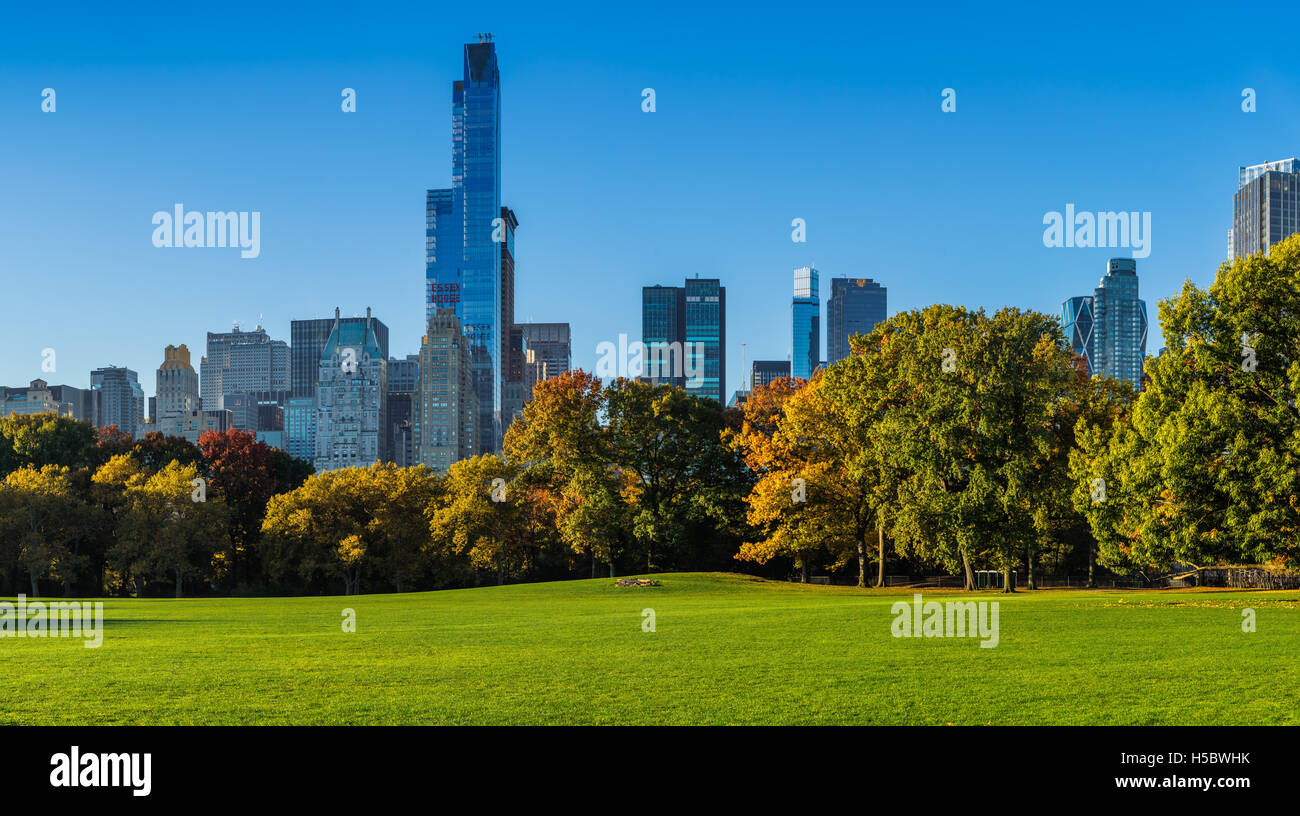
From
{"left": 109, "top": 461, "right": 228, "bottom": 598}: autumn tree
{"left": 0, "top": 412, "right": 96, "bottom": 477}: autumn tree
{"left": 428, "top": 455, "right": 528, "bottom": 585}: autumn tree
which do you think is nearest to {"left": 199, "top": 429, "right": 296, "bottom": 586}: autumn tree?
{"left": 109, "top": 461, "right": 228, "bottom": 598}: autumn tree

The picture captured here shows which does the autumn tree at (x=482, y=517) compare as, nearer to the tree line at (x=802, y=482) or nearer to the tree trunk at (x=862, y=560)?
the tree line at (x=802, y=482)

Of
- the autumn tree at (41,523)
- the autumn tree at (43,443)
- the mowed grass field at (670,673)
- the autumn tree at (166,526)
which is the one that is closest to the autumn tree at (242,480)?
the autumn tree at (166,526)

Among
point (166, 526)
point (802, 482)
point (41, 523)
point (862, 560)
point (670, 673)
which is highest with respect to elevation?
point (802, 482)

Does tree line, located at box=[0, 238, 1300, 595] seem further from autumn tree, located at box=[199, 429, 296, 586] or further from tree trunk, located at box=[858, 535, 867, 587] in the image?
autumn tree, located at box=[199, 429, 296, 586]

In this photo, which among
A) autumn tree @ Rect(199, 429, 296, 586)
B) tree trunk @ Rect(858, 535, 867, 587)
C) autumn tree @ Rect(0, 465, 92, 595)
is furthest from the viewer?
autumn tree @ Rect(199, 429, 296, 586)

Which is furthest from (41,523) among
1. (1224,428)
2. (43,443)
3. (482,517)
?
(1224,428)

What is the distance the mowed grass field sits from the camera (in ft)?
41.7

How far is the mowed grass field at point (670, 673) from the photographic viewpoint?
1270 centimetres

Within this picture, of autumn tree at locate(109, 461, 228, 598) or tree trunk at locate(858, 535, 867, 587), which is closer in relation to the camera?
tree trunk at locate(858, 535, 867, 587)

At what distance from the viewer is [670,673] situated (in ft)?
53.7

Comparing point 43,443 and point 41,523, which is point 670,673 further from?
point 43,443
